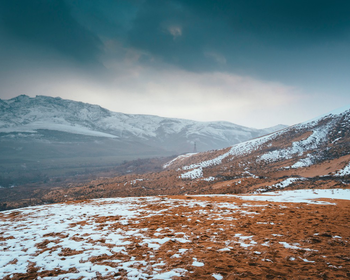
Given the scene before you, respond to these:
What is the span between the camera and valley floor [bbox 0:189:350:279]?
391 centimetres

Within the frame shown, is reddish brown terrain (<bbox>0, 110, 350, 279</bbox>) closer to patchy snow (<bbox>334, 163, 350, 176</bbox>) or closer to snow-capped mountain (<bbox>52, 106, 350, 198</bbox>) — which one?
snow-capped mountain (<bbox>52, 106, 350, 198</bbox>)

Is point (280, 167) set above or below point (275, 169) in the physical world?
above

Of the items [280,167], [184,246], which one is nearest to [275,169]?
[280,167]

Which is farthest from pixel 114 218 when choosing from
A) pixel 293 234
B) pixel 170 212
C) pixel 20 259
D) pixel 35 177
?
pixel 35 177

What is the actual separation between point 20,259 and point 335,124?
61.7m

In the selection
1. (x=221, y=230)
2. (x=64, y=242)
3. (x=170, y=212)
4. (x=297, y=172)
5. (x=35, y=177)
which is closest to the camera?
(x=64, y=242)

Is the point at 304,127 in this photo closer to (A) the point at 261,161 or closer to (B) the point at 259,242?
(A) the point at 261,161

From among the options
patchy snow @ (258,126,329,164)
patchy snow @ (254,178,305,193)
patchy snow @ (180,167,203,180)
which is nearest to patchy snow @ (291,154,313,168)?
patchy snow @ (258,126,329,164)

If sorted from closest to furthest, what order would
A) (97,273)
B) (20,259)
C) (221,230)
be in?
(97,273) → (20,259) → (221,230)

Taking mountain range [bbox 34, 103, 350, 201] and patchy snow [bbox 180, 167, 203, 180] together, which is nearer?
mountain range [bbox 34, 103, 350, 201]

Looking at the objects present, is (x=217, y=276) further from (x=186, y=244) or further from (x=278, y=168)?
(x=278, y=168)

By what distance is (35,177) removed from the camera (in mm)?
102250

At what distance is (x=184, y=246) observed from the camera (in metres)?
5.32

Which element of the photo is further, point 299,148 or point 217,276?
point 299,148
